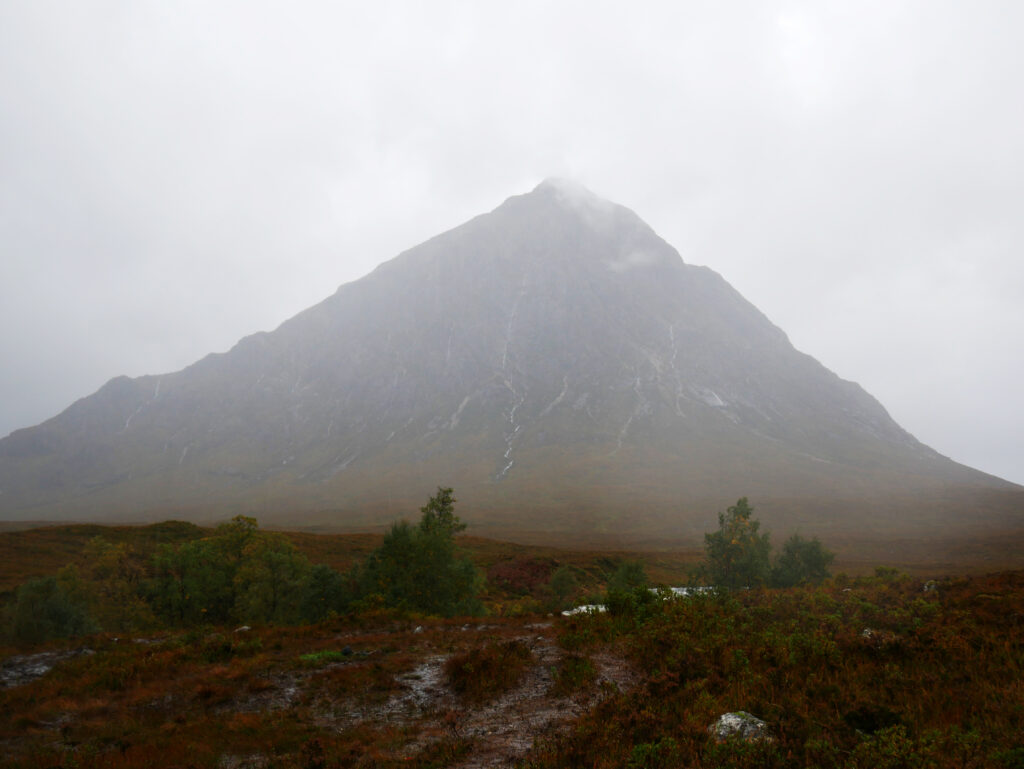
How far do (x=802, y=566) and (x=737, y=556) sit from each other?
7.10 meters

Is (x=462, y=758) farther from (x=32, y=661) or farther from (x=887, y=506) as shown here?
(x=887, y=506)

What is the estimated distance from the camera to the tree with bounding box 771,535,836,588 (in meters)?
45.2

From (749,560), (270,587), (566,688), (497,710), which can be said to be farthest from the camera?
(749,560)

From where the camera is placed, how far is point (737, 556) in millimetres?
44406

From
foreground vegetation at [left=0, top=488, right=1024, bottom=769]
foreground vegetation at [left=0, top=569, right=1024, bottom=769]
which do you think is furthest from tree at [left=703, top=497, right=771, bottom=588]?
foreground vegetation at [left=0, top=569, right=1024, bottom=769]

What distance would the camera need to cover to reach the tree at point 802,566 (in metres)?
45.2

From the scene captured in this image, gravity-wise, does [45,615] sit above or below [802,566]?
below

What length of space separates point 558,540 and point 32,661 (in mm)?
98812

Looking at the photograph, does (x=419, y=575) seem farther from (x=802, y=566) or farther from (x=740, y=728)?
(x=802, y=566)

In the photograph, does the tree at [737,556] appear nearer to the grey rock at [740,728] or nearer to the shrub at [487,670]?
the shrub at [487,670]

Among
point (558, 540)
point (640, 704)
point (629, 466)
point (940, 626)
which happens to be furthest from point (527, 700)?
point (629, 466)

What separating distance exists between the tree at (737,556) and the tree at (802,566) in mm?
1976

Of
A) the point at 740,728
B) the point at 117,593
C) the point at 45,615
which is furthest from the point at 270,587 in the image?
the point at 740,728

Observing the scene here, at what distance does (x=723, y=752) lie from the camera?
754 centimetres
